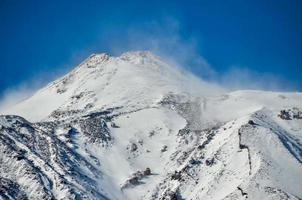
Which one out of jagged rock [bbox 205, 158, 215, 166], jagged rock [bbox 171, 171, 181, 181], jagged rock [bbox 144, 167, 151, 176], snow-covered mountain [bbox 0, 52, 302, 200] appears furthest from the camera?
jagged rock [bbox 144, 167, 151, 176]

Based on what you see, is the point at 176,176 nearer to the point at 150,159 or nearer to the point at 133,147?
the point at 150,159

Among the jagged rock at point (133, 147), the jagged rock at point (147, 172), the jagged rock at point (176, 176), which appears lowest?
the jagged rock at point (176, 176)

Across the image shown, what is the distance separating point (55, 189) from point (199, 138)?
172ft

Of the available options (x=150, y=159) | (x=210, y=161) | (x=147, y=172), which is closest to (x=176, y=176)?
(x=210, y=161)

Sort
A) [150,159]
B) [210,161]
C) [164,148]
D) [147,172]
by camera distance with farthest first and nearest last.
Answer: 1. [164,148]
2. [150,159]
3. [147,172]
4. [210,161]

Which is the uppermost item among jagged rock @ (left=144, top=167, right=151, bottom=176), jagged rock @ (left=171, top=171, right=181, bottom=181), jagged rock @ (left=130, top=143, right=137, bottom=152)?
jagged rock @ (left=130, top=143, right=137, bottom=152)

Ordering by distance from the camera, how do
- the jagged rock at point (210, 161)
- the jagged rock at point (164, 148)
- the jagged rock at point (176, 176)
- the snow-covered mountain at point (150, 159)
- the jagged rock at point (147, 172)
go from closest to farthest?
the snow-covered mountain at point (150, 159)
the jagged rock at point (176, 176)
the jagged rock at point (210, 161)
the jagged rock at point (147, 172)
the jagged rock at point (164, 148)

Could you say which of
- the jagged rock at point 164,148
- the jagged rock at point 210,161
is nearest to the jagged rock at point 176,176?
the jagged rock at point 210,161

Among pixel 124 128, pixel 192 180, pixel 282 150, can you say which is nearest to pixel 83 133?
pixel 124 128

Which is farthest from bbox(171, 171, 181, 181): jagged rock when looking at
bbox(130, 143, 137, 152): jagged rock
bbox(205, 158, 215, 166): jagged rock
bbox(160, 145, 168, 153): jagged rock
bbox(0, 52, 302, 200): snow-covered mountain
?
bbox(130, 143, 137, 152): jagged rock

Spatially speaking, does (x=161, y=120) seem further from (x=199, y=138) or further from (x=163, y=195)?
(x=163, y=195)

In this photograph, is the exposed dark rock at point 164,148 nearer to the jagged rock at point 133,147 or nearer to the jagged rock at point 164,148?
the jagged rock at point 164,148

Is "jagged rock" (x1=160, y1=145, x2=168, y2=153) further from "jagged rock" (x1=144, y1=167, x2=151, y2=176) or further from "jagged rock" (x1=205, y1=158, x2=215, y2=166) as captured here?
"jagged rock" (x1=205, y1=158, x2=215, y2=166)

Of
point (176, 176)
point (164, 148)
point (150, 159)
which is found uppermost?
point (164, 148)
